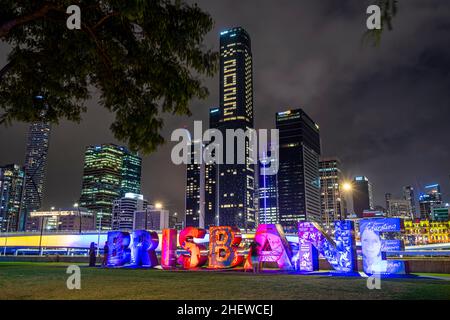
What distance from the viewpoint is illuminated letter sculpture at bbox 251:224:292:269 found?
2328cm

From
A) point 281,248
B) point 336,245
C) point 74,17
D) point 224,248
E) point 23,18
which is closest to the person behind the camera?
point 23,18

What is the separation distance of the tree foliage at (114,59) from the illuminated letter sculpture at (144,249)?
17455mm

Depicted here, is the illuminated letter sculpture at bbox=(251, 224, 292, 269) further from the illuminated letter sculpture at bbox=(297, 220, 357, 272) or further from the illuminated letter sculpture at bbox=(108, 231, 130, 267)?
the illuminated letter sculpture at bbox=(108, 231, 130, 267)

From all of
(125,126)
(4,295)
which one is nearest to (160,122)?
(125,126)

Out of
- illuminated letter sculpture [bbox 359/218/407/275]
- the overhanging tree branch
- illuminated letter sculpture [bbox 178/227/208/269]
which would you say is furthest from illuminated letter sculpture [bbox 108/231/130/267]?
the overhanging tree branch

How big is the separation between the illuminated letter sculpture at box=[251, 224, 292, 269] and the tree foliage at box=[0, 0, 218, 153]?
14855 millimetres

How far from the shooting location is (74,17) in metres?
9.56

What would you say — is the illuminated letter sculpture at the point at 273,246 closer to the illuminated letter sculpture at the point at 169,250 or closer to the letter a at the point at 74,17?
the illuminated letter sculpture at the point at 169,250

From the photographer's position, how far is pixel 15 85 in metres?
12.3

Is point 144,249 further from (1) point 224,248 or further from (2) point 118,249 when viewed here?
(1) point 224,248

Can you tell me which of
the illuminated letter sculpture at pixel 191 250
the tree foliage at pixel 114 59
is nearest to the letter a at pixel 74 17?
the tree foliage at pixel 114 59

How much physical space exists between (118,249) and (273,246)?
1245 cm

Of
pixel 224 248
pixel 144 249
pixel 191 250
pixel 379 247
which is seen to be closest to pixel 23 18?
pixel 379 247
